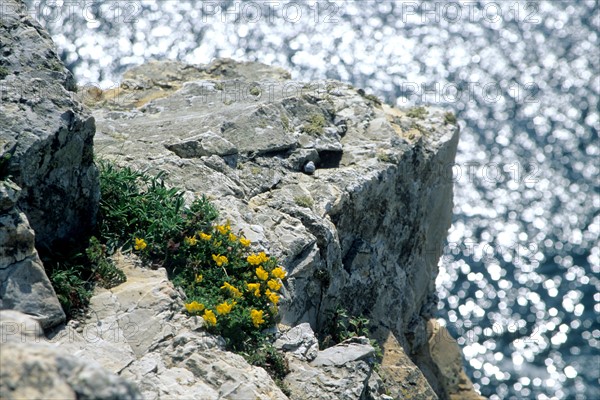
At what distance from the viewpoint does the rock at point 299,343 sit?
13.7m

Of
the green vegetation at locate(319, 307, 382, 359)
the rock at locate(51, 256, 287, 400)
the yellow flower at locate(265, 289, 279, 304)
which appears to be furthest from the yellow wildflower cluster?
the green vegetation at locate(319, 307, 382, 359)

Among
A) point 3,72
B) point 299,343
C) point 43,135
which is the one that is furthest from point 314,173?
point 3,72

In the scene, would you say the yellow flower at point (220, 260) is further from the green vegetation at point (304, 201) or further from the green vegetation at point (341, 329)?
A: the green vegetation at point (304, 201)

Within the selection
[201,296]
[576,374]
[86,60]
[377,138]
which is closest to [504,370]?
[576,374]

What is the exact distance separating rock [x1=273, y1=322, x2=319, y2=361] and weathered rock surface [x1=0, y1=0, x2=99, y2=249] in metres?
4.03

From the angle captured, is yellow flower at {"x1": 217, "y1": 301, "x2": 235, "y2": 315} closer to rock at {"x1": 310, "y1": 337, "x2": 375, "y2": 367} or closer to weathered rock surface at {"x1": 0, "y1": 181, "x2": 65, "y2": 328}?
rock at {"x1": 310, "y1": 337, "x2": 375, "y2": 367}

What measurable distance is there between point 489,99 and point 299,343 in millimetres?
41003

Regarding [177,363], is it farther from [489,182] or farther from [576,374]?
[489,182]

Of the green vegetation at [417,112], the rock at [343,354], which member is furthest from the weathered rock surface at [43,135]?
the green vegetation at [417,112]

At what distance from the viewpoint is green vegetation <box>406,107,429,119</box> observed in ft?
72.2

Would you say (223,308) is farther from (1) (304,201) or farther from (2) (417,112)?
(2) (417,112)

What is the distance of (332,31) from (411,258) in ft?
121

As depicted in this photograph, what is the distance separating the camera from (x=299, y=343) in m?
13.9

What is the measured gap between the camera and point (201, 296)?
44.7 feet
